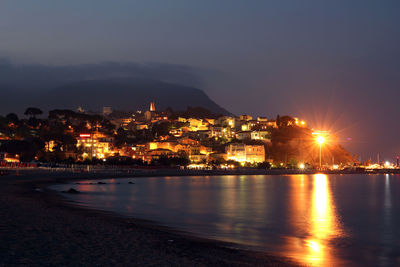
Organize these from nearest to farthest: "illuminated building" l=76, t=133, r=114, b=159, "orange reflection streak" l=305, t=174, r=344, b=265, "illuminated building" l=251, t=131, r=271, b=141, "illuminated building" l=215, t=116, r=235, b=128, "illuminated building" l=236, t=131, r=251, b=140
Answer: "orange reflection streak" l=305, t=174, r=344, b=265, "illuminated building" l=76, t=133, r=114, b=159, "illuminated building" l=251, t=131, r=271, b=141, "illuminated building" l=236, t=131, r=251, b=140, "illuminated building" l=215, t=116, r=235, b=128

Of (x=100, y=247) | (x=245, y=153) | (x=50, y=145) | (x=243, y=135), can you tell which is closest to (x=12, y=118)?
(x=50, y=145)

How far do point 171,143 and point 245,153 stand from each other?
2506 cm

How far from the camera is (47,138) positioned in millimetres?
118375

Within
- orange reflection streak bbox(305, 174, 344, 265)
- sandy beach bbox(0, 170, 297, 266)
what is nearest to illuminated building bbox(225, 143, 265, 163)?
orange reflection streak bbox(305, 174, 344, 265)

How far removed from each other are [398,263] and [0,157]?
98.0 metres

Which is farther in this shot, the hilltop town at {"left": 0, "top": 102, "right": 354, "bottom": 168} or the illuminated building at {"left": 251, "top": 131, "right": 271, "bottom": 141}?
the illuminated building at {"left": 251, "top": 131, "right": 271, "bottom": 141}

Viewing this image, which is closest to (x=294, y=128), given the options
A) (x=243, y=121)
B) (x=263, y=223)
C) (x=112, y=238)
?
(x=243, y=121)

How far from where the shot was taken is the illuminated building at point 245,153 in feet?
463

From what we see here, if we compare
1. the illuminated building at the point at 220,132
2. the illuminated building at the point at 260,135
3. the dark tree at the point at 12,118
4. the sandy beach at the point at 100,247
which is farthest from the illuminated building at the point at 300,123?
the sandy beach at the point at 100,247

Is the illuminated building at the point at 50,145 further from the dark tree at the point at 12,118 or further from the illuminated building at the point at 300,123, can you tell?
the illuminated building at the point at 300,123

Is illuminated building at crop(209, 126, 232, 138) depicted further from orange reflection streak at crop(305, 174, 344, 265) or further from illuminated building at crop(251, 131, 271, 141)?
orange reflection streak at crop(305, 174, 344, 265)

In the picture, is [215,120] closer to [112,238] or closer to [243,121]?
[243,121]

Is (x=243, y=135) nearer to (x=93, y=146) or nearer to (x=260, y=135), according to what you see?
(x=260, y=135)

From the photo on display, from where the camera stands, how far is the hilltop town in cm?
11469
